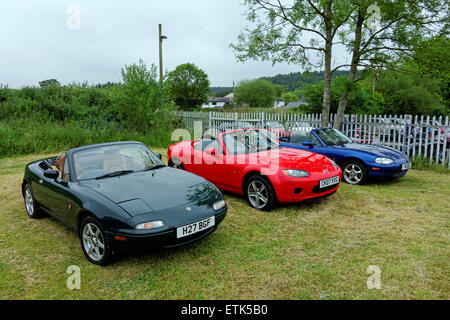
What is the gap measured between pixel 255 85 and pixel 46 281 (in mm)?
83376

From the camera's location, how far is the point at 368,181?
23.6 feet

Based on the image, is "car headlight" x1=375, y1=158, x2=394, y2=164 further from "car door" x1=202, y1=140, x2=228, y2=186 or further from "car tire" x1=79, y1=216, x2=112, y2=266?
"car tire" x1=79, y1=216, x2=112, y2=266

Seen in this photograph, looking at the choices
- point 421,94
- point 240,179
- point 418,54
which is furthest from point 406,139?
point 421,94

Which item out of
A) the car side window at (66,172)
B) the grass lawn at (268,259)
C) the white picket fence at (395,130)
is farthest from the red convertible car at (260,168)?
the white picket fence at (395,130)

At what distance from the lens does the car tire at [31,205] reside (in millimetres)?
4828

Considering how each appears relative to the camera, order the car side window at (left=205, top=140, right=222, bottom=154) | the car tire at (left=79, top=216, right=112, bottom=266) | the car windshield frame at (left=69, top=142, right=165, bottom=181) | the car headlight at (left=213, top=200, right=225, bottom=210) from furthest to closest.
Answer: the car side window at (left=205, top=140, right=222, bottom=154) < the car windshield frame at (left=69, top=142, right=165, bottom=181) < the car headlight at (left=213, top=200, right=225, bottom=210) < the car tire at (left=79, top=216, right=112, bottom=266)

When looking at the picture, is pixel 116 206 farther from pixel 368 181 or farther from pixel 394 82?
pixel 394 82

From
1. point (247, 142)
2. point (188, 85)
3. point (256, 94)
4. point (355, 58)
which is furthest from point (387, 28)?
point (256, 94)

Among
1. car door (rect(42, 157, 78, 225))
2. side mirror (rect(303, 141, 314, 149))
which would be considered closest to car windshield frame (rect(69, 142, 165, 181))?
car door (rect(42, 157, 78, 225))

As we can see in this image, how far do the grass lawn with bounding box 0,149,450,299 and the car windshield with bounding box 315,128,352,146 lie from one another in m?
2.50

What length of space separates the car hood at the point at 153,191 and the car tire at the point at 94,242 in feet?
1.15

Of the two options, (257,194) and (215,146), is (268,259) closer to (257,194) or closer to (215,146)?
(257,194)

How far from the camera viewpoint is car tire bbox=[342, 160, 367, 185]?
6.77 meters

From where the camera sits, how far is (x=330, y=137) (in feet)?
25.3
